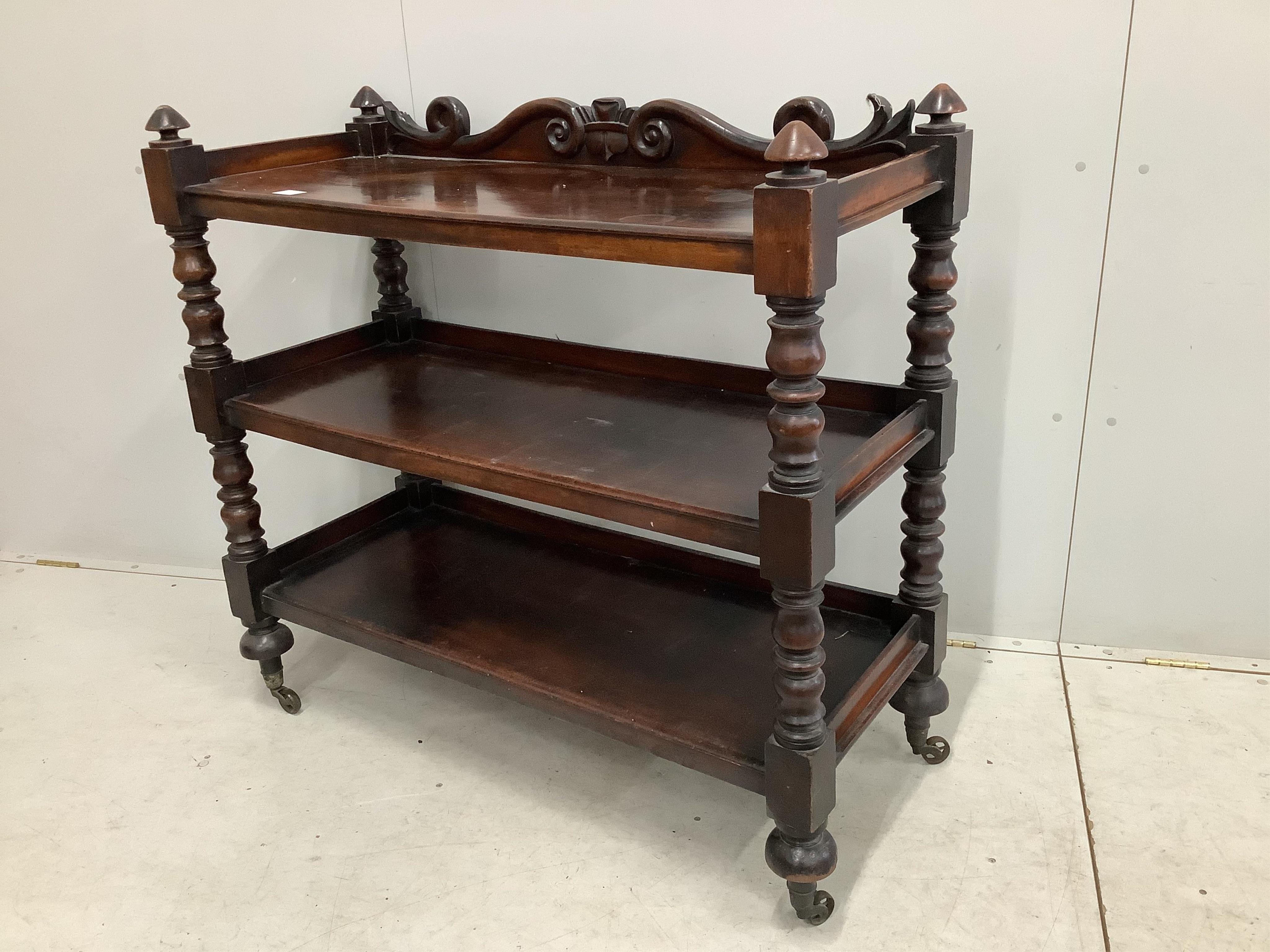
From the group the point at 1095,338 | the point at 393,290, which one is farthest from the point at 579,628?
the point at 1095,338

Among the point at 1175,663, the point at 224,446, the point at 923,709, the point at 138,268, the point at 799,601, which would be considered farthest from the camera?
the point at 138,268

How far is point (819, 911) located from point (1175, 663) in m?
1.19

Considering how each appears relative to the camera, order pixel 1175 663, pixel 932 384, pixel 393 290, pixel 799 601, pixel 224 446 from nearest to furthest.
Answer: pixel 799 601
pixel 932 384
pixel 224 446
pixel 1175 663
pixel 393 290

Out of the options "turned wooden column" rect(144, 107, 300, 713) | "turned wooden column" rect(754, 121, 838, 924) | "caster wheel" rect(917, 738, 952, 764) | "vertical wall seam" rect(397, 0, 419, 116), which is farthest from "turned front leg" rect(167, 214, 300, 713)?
"caster wheel" rect(917, 738, 952, 764)

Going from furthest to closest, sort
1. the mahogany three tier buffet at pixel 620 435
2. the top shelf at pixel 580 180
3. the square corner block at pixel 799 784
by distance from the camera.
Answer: the square corner block at pixel 799 784 < the mahogany three tier buffet at pixel 620 435 < the top shelf at pixel 580 180

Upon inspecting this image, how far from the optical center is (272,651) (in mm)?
2621

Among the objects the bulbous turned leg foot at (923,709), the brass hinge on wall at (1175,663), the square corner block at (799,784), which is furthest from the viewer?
the brass hinge on wall at (1175,663)

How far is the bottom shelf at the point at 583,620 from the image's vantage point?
81.4 inches

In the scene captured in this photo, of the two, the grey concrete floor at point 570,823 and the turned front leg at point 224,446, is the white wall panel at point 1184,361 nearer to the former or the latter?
the grey concrete floor at point 570,823

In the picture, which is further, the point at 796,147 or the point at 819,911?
the point at 819,911

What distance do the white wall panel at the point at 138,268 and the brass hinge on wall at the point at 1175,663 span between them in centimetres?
205

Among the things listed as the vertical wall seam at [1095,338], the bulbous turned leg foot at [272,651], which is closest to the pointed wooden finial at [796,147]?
the vertical wall seam at [1095,338]

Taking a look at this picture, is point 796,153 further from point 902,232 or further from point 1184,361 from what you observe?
point 1184,361

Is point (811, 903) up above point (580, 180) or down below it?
below
